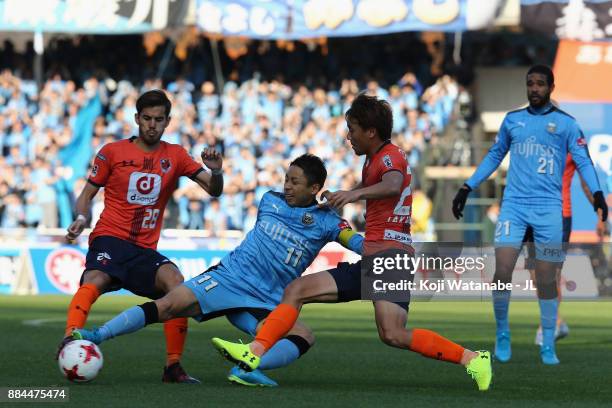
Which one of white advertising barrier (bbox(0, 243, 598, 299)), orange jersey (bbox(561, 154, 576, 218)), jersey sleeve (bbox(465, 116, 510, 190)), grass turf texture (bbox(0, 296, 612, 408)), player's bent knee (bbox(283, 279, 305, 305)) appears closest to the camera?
grass turf texture (bbox(0, 296, 612, 408))

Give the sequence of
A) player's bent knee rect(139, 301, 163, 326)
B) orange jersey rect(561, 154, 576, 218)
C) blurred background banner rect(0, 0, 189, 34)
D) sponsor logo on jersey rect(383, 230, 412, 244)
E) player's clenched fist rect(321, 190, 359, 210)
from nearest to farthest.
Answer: player's clenched fist rect(321, 190, 359, 210) < sponsor logo on jersey rect(383, 230, 412, 244) < player's bent knee rect(139, 301, 163, 326) < orange jersey rect(561, 154, 576, 218) < blurred background banner rect(0, 0, 189, 34)

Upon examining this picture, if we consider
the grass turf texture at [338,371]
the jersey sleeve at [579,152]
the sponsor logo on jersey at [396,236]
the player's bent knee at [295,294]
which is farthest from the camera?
the jersey sleeve at [579,152]

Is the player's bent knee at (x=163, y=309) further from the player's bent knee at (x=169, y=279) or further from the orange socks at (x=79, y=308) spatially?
the orange socks at (x=79, y=308)

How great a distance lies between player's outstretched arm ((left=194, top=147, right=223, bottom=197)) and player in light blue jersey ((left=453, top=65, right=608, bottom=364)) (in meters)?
2.50

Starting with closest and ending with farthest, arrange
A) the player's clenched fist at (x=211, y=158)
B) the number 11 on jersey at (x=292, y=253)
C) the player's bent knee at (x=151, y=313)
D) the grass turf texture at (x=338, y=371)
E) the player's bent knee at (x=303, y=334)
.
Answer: the grass turf texture at (x=338, y=371), the player's bent knee at (x=151, y=313), the player's bent knee at (x=303, y=334), the number 11 on jersey at (x=292, y=253), the player's clenched fist at (x=211, y=158)

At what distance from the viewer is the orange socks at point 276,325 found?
812 centimetres

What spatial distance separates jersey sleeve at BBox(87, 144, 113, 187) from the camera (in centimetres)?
941

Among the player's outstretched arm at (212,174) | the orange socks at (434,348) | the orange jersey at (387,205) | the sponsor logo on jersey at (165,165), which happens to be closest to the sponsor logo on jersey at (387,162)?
the orange jersey at (387,205)

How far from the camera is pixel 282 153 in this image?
26672mm

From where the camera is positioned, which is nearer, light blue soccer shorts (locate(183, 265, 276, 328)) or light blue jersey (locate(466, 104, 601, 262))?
light blue soccer shorts (locate(183, 265, 276, 328))

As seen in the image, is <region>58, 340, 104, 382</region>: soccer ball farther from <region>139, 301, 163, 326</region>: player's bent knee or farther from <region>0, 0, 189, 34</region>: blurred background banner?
<region>0, 0, 189, 34</region>: blurred background banner

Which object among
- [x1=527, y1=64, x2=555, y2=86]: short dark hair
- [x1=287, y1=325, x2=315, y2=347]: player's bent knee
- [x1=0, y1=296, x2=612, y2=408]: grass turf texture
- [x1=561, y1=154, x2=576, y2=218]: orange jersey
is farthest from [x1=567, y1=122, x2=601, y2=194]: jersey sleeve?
[x1=287, y1=325, x2=315, y2=347]: player's bent knee

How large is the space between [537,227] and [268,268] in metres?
3.10

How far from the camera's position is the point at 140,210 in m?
9.41
